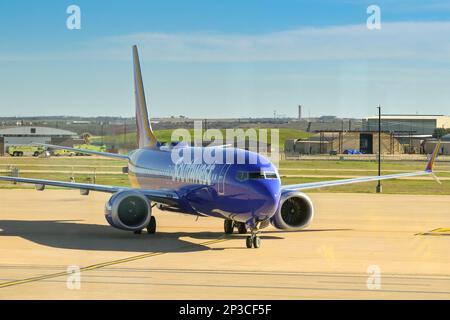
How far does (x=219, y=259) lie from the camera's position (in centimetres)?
3148

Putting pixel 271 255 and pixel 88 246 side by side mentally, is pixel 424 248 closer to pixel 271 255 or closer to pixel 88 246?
pixel 271 255

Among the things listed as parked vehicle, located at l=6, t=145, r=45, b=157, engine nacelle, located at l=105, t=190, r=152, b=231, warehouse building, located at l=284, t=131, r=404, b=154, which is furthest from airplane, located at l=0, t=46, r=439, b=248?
warehouse building, located at l=284, t=131, r=404, b=154

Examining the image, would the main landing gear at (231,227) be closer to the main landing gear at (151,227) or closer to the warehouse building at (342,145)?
the main landing gear at (151,227)

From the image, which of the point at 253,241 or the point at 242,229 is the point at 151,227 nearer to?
the point at 242,229

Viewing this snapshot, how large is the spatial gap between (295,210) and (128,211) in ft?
24.3

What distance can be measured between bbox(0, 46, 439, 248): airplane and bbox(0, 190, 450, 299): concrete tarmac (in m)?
0.96

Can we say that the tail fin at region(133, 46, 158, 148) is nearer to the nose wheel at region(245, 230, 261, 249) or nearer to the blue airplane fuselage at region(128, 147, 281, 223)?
the blue airplane fuselage at region(128, 147, 281, 223)

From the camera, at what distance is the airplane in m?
33.8

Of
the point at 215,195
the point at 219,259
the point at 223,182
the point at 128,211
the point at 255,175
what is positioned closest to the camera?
the point at 219,259

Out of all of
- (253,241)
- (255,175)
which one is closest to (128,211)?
(253,241)

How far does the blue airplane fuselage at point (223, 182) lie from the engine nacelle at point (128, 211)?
7.16 feet

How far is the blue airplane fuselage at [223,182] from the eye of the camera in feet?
110

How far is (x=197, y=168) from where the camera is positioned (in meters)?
38.4

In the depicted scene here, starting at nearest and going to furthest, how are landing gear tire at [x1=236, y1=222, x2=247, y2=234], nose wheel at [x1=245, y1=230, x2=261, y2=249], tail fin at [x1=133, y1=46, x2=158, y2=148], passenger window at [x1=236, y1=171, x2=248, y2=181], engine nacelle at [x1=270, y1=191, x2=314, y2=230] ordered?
passenger window at [x1=236, y1=171, x2=248, y2=181]
nose wheel at [x1=245, y1=230, x2=261, y2=249]
engine nacelle at [x1=270, y1=191, x2=314, y2=230]
landing gear tire at [x1=236, y1=222, x2=247, y2=234]
tail fin at [x1=133, y1=46, x2=158, y2=148]
